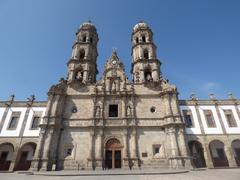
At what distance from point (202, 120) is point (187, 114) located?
2.27 metres

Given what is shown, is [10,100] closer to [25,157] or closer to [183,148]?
[25,157]

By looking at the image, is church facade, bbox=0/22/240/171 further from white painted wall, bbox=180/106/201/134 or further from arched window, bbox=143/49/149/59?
arched window, bbox=143/49/149/59

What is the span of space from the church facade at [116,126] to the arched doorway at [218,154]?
5.2 inches

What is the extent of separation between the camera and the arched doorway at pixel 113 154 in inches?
832

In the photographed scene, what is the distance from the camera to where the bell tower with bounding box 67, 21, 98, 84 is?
92.8 ft

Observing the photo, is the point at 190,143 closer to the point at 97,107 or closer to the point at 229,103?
the point at 229,103

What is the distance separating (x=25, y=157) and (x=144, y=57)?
81.6 feet

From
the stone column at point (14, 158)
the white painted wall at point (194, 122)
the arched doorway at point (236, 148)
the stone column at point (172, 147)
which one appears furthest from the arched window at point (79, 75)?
the arched doorway at point (236, 148)

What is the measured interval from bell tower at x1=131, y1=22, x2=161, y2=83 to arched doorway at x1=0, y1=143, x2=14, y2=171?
2171 cm

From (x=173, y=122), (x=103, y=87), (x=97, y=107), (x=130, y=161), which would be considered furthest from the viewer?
(x=103, y=87)

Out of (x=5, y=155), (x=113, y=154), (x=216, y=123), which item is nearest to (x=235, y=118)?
(x=216, y=123)

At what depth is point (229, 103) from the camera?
2694 centimetres

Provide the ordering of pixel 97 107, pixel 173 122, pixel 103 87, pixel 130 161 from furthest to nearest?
pixel 103 87, pixel 97 107, pixel 173 122, pixel 130 161

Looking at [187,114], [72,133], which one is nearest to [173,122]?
[187,114]
